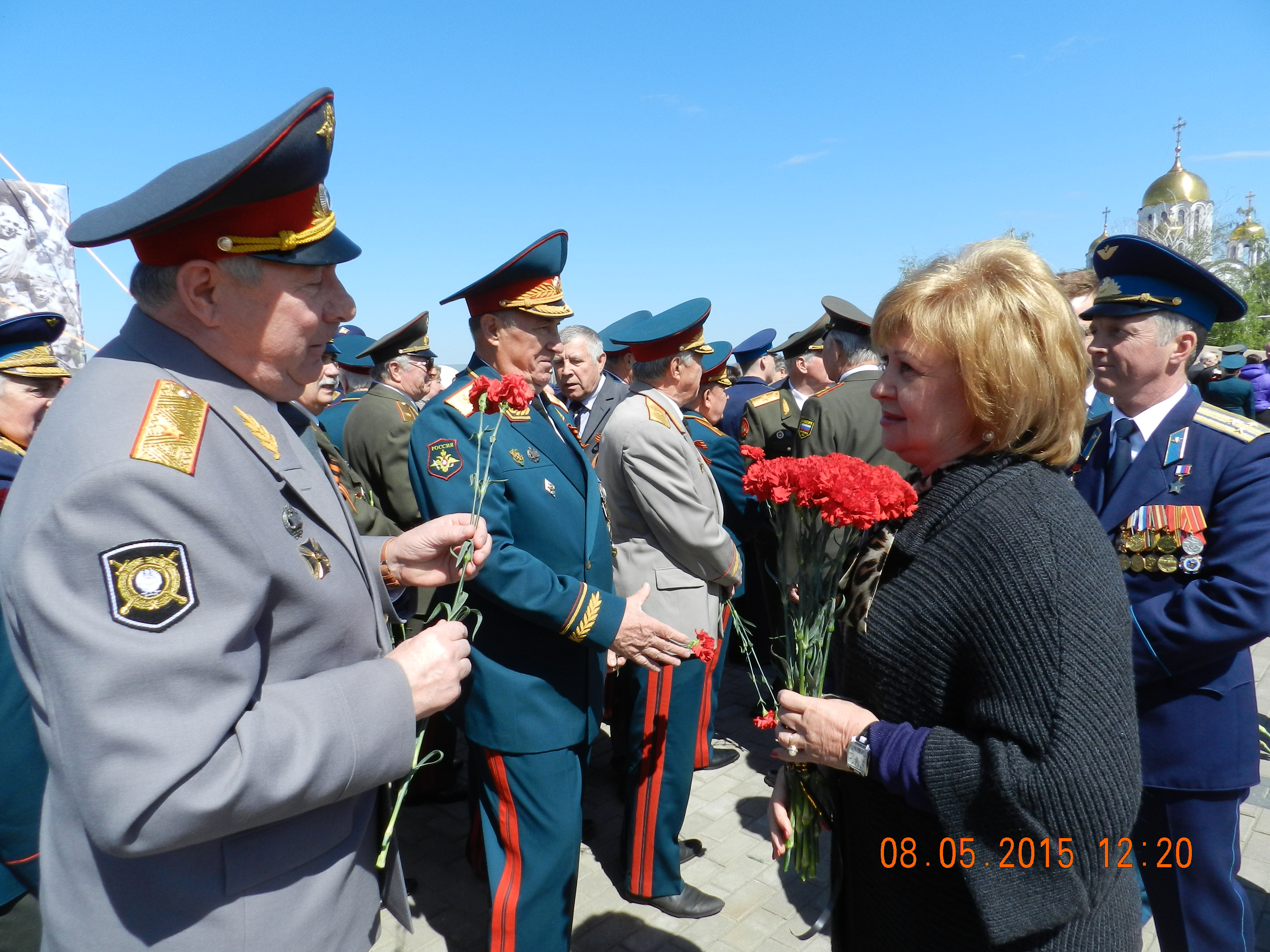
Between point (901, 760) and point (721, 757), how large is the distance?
3.52m

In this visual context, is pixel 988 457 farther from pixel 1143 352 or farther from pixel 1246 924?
pixel 1246 924

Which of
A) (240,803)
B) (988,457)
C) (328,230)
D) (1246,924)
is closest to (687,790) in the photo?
(1246,924)

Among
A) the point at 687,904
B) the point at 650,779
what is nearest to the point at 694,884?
the point at 687,904

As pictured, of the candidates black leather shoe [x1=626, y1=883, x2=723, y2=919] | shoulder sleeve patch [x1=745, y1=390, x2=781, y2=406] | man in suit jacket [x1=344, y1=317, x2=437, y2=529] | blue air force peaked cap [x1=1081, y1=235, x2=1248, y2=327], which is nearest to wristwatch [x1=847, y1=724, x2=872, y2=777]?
blue air force peaked cap [x1=1081, y1=235, x2=1248, y2=327]

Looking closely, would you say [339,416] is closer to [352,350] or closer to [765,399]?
[352,350]

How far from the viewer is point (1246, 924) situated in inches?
91.5

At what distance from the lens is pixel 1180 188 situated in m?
58.1

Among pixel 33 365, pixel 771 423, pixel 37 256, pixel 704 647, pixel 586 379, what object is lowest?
pixel 704 647

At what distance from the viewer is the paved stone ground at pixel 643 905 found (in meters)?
3.15

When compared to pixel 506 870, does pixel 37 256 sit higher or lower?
higher

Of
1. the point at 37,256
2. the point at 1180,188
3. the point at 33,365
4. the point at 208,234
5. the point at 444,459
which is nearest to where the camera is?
the point at 208,234

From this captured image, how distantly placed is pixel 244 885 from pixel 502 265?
2.13 meters

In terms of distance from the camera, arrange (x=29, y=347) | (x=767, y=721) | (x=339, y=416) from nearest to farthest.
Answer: (x=767, y=721)
(x=29, y=347)
(x=339, y=416)
